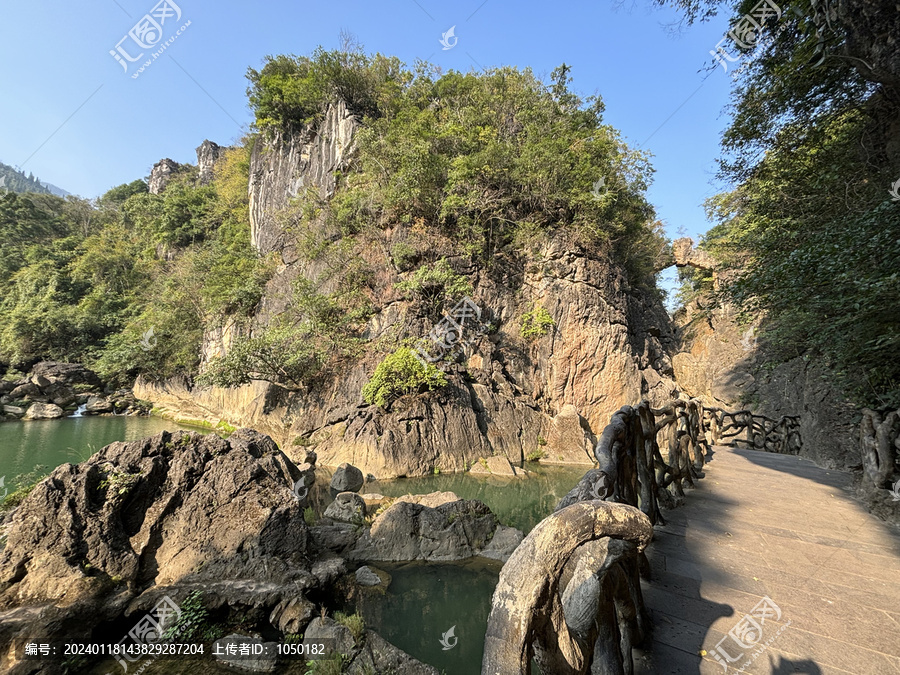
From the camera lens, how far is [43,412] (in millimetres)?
18641

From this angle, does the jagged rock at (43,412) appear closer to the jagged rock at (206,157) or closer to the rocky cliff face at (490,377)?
the rocky cliff face at (490,377)

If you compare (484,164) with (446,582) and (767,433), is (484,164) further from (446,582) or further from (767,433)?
(446,582)

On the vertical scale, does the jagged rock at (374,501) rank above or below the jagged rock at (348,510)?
below

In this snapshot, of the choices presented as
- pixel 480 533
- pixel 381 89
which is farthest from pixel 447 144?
pixel 480 533

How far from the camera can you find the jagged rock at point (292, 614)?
167 inches

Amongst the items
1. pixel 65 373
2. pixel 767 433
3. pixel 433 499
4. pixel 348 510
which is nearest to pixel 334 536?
pixel 348 510

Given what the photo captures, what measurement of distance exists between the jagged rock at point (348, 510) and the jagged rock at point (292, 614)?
278 cm

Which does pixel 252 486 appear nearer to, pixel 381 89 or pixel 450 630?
pixel 450 630

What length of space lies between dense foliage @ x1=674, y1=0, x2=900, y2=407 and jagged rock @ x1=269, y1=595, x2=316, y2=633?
622cm

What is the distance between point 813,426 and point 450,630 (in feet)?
24.0

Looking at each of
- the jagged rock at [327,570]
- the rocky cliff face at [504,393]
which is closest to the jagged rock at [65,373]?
the rocky cliff face at [504,393]

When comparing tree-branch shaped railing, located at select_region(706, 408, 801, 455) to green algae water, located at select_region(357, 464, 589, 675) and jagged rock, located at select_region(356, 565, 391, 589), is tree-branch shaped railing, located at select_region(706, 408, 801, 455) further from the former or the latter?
jagged rock, located at select_region(356, 565, 391, 589)

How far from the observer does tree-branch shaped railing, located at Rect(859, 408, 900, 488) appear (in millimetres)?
3877

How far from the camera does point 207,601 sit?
4.33 m
